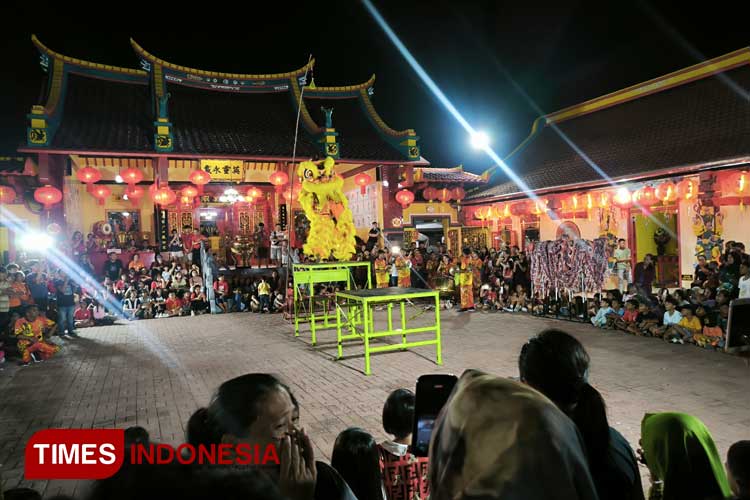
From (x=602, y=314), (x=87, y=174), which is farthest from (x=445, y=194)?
(x=87, y=174)

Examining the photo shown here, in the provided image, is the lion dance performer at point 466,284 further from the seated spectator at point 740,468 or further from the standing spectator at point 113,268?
the seated spectator at point 740,468

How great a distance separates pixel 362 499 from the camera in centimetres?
222

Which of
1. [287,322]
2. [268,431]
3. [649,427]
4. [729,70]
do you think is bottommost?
[287,322]

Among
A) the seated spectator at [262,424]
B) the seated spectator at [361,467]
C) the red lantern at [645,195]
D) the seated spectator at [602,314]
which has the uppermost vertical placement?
the red lantern at [645,195]

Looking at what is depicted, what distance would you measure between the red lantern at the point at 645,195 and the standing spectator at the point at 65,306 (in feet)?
44.4

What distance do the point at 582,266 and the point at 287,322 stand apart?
288 inches

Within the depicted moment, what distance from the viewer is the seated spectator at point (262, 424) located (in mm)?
1194

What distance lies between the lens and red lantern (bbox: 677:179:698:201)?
1025 cm

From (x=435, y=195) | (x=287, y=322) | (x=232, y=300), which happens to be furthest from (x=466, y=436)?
(x=435, y=195)

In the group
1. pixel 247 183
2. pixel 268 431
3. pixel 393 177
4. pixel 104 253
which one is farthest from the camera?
pixel 247 183

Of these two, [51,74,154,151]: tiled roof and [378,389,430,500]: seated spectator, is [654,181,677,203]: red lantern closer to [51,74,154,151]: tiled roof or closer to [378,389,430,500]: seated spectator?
[378,389,430,500]: seated spectator

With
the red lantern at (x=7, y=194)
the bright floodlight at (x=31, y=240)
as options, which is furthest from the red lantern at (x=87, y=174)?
the bright floodlight at (x=31, y=240)

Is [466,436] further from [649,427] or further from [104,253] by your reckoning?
[104,253]

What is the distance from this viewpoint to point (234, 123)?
17.0 meters
